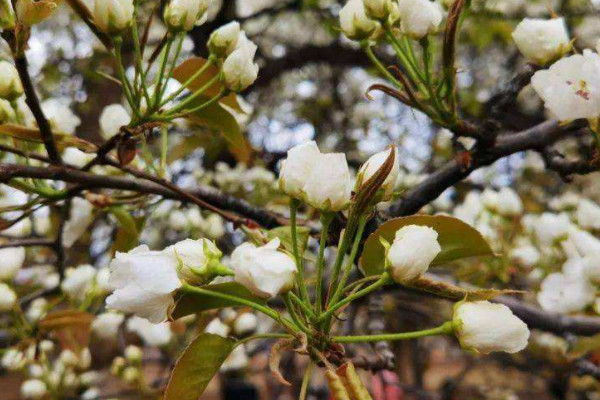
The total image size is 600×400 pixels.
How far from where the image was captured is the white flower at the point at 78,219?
44.5 inches

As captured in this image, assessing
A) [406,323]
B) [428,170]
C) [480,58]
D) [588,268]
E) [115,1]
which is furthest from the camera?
[480,58]

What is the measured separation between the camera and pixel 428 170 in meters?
2.73

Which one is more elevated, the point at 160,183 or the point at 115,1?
the point at 115,1

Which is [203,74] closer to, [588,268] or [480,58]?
[588,268]

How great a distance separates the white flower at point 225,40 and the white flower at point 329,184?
0.94ft

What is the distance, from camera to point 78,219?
3.76 feet

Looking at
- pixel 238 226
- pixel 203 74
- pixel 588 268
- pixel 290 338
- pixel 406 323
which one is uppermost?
pixel 203 74

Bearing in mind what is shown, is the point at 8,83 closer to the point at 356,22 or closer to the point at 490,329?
the point at 356,22

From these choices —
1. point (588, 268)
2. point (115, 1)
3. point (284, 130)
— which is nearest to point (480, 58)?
point (284, 130)

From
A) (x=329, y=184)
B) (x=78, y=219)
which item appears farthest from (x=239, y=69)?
(x=78, y=219)

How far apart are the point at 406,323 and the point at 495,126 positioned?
9.09 feet

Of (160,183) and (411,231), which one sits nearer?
(411,231)

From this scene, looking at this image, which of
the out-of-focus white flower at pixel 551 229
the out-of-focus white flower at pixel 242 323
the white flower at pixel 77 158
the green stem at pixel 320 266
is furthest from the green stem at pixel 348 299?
the out-of-focus white flower at pixel 551 229

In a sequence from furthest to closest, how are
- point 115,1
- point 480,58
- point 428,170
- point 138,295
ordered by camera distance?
point 480,58 → point 428,170 → point 115,1 → point 138,295
